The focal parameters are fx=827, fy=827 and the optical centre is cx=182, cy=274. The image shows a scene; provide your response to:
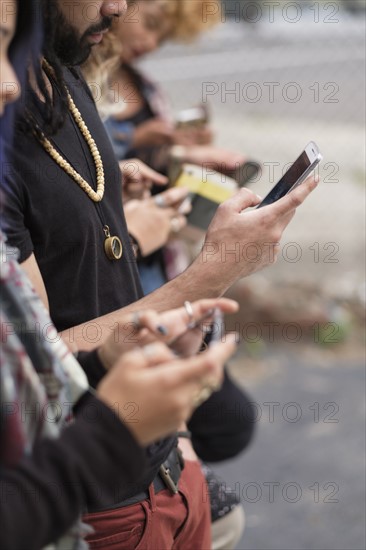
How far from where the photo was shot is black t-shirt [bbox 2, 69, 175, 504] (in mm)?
1476

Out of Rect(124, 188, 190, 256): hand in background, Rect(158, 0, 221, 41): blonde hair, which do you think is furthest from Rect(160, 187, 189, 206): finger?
Rect(158, 0, 221, 41): blonde hair

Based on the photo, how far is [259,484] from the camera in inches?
125

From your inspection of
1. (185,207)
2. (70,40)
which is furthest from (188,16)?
(70,40)

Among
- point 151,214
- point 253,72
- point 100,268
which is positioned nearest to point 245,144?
point 253,72

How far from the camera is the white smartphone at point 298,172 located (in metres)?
1.53

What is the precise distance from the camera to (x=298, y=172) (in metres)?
1.57

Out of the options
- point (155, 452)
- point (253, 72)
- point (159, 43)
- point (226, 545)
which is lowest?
point (253, 72)

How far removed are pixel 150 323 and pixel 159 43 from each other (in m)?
2.56

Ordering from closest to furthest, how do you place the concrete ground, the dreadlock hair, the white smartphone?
the dreadlock hair < the white smartphone < the concrete ground

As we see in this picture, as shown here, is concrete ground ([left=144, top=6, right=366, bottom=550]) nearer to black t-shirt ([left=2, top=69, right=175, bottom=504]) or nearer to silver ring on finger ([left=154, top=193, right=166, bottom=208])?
silver ring on finger ([left=154, top=193, right=166, bottom=208])

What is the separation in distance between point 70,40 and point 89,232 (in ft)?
1.22

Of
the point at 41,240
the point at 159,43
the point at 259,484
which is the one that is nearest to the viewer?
the point at 41,240

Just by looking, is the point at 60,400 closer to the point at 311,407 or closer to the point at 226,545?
the point at 226,545

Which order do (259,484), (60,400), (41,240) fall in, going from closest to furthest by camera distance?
(60,400) < (41,240) < (259,484)
